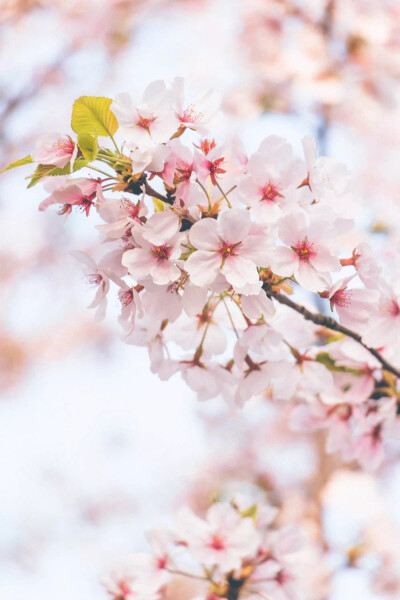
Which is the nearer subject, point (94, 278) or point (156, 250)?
point (156, 250)

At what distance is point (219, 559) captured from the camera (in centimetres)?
96

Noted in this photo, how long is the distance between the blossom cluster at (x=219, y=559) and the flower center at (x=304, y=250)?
500mm

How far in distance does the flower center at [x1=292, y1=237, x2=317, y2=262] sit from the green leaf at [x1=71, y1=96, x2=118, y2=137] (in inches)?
10.8

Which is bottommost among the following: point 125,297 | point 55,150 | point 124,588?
point 124,588

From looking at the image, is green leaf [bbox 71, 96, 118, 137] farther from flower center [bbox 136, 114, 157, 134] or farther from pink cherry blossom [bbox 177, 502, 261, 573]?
pink cherry blossom [bbox 177, 502, 261, 573]

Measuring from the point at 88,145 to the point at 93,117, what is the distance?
0.06 metres

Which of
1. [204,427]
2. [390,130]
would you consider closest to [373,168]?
[390,130]

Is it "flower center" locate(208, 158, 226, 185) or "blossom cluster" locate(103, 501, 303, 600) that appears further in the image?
"blossom cluster" locate(103, 501, 303, 600)

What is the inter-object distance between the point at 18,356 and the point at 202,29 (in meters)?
2.41

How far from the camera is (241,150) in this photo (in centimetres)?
78

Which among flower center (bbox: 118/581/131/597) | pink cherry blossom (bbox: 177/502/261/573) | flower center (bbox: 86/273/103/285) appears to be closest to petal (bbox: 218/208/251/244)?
flower center (bbox: 86/273/103/285)

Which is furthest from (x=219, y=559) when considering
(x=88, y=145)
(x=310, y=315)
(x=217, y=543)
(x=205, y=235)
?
(x=88, y=145)

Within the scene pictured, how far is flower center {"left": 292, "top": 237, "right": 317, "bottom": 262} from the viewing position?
0.73 m

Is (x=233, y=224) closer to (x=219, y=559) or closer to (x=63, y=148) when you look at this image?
(x=63, y=148)
